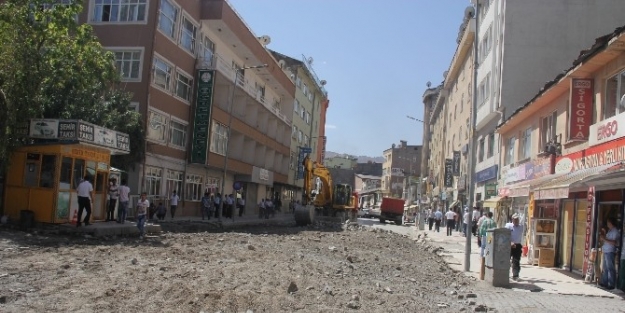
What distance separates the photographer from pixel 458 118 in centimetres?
4903

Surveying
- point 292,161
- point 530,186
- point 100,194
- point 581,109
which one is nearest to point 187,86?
point 100,194

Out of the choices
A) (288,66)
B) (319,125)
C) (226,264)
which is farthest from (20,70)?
(319,125)

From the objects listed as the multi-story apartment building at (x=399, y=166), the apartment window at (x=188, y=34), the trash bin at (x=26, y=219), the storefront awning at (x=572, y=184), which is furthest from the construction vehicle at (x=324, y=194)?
the multi-story apartment building at (x=399, y=166)

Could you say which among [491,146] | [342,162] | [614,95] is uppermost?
[342,162]

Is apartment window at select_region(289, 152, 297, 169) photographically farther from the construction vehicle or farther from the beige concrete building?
the beige concrete building

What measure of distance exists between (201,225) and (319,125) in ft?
188

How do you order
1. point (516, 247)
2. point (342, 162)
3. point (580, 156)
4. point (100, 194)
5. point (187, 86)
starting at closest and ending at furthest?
point (516, 247) < point (580, 156) < point (100, 194) < point (187, 86) < point (342, 162)

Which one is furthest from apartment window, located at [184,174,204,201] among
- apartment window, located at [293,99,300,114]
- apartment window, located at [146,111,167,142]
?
apartment window, located at [293,99,300,114]

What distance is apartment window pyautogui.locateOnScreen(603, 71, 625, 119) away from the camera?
15.0 m

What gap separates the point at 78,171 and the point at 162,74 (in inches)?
559

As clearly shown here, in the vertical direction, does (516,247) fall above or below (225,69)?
below

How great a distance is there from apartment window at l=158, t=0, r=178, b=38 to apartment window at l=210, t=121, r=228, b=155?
7.01 metres

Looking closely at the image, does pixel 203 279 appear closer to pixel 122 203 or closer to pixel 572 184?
pixel 572 184

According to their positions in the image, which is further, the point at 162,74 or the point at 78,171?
the point at 162,74
